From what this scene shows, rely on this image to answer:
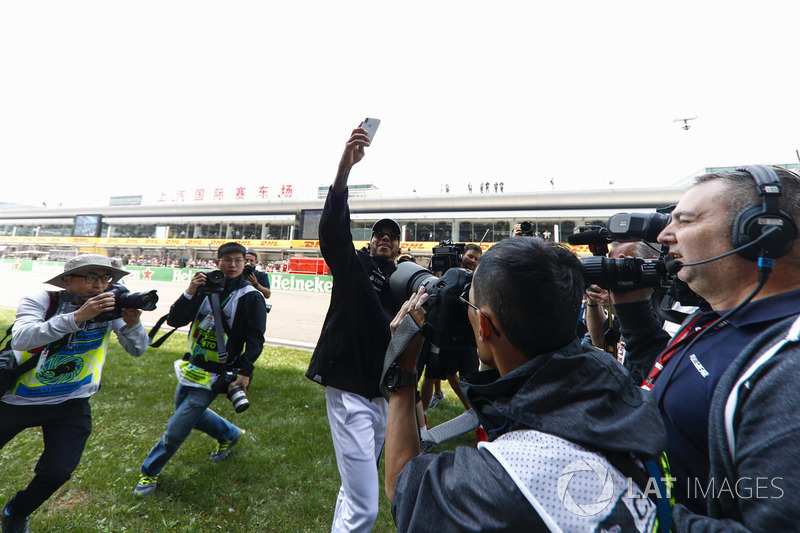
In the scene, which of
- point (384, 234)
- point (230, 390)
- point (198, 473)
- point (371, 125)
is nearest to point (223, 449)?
point (198, 473)

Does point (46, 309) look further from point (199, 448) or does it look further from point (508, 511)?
point (508, 511)

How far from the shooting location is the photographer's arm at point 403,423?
3.48ft

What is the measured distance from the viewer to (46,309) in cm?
252

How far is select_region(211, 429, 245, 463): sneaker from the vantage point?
339 centimetres

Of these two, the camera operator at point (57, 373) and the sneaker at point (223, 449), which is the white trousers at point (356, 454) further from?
the sneaker at point (223, 449)

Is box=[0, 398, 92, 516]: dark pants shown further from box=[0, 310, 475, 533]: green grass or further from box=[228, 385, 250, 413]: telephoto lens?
box=[228, 385, 250, 413]: telephoto lens

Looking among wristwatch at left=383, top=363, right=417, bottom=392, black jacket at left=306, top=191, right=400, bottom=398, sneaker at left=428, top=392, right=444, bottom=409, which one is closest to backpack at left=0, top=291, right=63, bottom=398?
black jacket at left=306, top=191, right=400, bottom=398

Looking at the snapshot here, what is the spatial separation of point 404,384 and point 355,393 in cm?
122

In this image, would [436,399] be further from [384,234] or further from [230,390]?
[384,234]

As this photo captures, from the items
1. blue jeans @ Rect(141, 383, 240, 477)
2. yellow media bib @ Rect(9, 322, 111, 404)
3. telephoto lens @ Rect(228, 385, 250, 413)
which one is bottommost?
blue jeans @ Rect(141, 383, 240, 477)

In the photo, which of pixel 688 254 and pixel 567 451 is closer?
pixel 567 451

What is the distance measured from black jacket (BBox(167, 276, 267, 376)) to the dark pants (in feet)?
3.16

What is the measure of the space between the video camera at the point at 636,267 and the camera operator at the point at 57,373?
284 centimetres

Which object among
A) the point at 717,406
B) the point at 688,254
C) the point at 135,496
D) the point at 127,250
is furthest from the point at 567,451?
the point at 127,250
